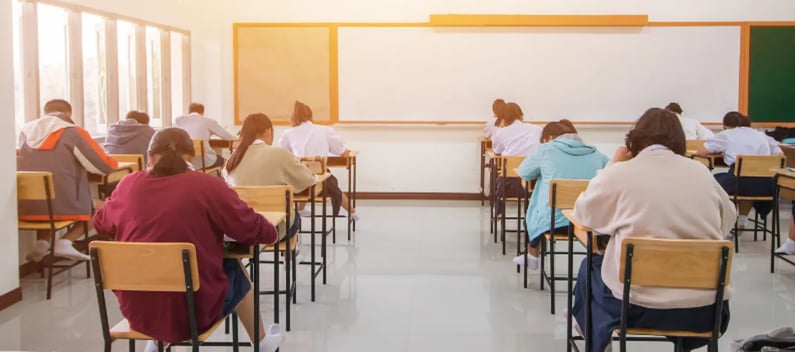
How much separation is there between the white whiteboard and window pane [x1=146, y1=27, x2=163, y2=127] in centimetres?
213

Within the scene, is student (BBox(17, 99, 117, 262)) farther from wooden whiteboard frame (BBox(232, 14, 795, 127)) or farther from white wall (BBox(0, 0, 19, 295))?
wooden whiteboard frame (BBox(232, 14, 795, 127))

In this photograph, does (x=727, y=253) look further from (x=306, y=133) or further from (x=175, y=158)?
(x=306, y=133)

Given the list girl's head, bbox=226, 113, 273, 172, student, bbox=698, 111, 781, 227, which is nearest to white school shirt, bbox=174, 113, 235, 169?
girl's head, bbox=226, 113, 273, 172

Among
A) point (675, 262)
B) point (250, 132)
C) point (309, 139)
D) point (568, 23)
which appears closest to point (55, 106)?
point (250, 132)

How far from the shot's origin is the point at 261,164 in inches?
179

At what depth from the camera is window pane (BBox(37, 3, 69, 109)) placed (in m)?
6.47

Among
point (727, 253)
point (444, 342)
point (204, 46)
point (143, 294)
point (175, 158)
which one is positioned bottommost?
point (444, 342)

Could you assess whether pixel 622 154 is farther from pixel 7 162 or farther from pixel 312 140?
pixel 312 140

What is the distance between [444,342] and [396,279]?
1.42m

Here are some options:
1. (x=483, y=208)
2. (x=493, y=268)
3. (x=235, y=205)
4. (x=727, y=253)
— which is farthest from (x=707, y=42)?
(x=235, y=205)

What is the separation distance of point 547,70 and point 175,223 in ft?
23.2

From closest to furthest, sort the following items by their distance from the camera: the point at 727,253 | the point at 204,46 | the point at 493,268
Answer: the point at 727,253
the point at 493,268
the point at 204,46

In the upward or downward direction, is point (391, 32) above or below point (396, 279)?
above

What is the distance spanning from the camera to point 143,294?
271 cm
